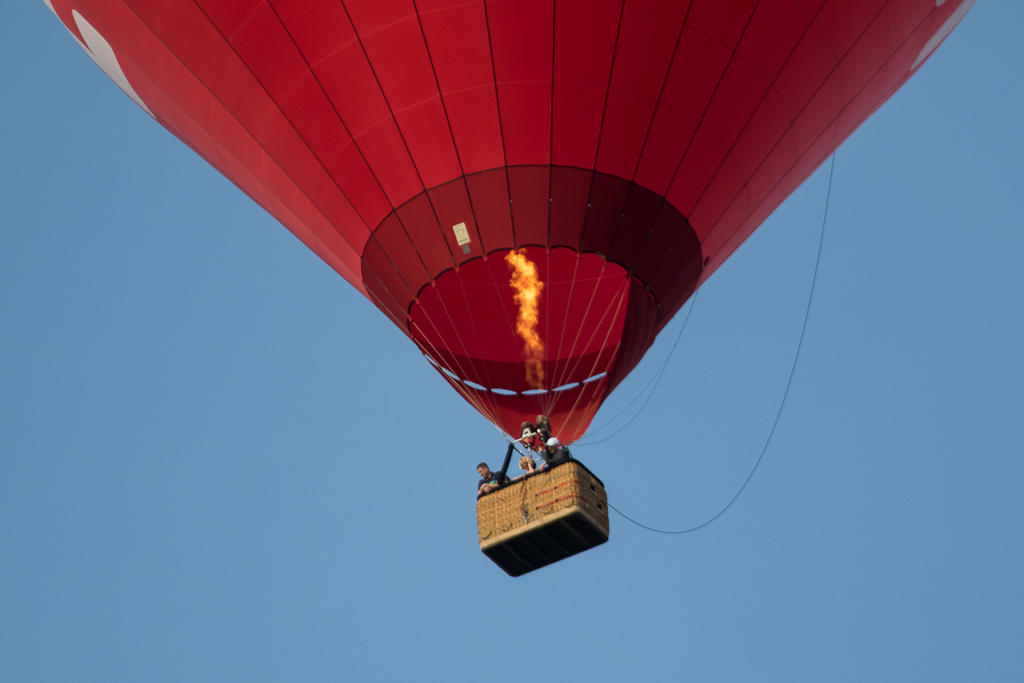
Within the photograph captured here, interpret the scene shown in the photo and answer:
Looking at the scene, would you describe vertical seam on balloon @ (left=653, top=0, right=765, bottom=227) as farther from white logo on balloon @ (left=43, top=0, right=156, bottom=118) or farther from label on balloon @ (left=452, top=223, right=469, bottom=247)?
white logo on balloon @ (left=43, top=0, right=156, bottom=118)

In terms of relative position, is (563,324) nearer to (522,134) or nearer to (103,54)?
(522,134)

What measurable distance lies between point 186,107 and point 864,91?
18.0 ft

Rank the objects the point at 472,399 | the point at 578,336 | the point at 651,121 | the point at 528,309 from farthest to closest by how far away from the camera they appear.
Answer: the point at 472,399 → the point at 578,336 → the point at 528,309 → the point at 651,121

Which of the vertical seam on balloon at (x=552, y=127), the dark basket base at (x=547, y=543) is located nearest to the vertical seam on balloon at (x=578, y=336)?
the vertical seam on balloon at (x=552, y=127)

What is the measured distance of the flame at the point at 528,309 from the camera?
360 inches

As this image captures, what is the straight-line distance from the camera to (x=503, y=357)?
9.69 m

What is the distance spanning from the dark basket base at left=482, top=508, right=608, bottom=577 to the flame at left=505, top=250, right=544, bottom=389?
153 centimetres

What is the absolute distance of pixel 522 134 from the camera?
28.8 feet

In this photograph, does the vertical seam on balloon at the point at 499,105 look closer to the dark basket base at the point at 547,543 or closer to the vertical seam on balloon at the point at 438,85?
the vertical seam on balloon at the point at 438,85

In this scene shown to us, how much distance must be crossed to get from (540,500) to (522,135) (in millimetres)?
2558

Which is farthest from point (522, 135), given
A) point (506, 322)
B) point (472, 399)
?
point (472, 399)

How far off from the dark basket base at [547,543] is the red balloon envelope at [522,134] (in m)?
1.46

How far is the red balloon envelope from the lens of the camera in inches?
340

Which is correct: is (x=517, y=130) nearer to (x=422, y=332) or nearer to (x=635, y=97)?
(x=635, y=97)
